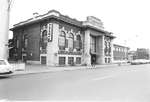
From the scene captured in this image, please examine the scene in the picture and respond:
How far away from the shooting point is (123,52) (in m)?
60.1

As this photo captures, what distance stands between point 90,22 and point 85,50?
7.63 meters

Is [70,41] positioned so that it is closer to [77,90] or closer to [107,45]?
[107,45]

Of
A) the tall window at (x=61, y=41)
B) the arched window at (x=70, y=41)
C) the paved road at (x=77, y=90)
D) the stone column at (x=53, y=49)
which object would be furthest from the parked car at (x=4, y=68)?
the arched window at (x=70, y=41)

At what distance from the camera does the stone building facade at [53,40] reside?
25.7 metres

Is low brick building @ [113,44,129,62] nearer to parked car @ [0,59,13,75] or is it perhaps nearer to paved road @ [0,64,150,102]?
paved road @ [0,64,150,102]

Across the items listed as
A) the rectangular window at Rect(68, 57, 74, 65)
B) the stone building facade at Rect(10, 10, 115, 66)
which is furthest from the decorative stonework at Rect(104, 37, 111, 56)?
the rectangular window at Rect(68, 57, 74, 65)

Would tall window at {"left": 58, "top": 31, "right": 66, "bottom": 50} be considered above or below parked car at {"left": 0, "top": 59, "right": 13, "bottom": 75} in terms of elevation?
above

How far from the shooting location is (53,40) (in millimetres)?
25391

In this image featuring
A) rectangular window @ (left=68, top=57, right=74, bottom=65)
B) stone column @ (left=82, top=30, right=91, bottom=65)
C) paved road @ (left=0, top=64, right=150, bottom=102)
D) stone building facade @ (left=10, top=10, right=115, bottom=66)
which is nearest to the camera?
paved road @ (left=0, top=64, right=150, bottom=102)

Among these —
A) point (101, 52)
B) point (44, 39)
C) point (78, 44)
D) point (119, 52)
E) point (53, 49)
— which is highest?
point (44, 39)

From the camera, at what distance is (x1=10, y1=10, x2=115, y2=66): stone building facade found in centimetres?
2569

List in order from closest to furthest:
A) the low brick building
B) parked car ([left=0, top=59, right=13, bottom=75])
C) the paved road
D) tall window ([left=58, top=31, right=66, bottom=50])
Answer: the paved road
parked car ([left=0, top=59, right=13, bottom=75])
tall window ([left=58, top=31, right=66, bottom=50])
the low brick building

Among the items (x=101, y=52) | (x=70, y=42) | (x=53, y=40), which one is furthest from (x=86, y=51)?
(x=53, y=40)

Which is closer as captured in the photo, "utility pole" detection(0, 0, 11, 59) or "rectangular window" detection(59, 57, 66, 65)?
"utility pole" detection(0, 0, 11, 59)
